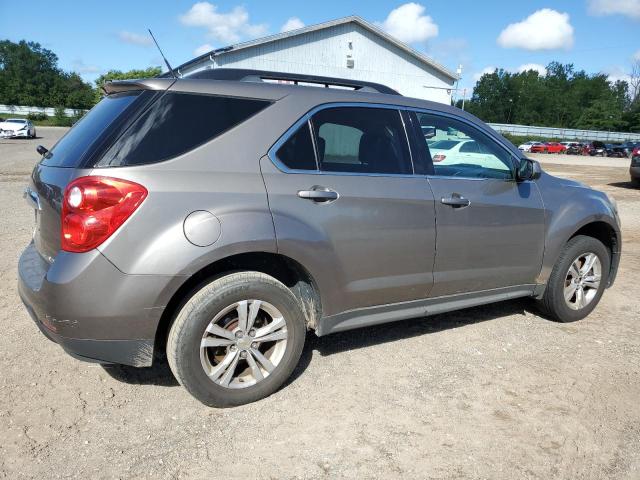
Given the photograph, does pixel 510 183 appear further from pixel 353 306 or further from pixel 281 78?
pixel 281 78

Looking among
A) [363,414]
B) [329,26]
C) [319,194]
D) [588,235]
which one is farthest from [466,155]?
[329,26]

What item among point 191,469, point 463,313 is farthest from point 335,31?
point 191,469

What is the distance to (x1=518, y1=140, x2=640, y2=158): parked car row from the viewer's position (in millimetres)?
46469

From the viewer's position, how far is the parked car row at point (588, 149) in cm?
4647

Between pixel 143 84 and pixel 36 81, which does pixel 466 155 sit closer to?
pixel 143 84

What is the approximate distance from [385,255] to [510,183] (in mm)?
1310

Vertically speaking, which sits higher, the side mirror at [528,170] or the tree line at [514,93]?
the tree line at [514,93]

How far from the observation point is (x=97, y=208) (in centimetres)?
255

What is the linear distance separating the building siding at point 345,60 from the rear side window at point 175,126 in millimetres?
25773

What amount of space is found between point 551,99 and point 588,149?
64631 mm

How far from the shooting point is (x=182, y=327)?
8.93ft

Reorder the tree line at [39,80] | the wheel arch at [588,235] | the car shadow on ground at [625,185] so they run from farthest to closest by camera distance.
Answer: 1. the tree line at [39,80]
2. the car shadow on ground at [625,185]
3. the wheel arch at [588,235]

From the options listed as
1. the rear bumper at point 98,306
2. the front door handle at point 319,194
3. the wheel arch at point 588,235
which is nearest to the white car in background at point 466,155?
the wheel arch at point 588,235

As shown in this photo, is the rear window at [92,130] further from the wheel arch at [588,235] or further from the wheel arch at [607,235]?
the wheel arch at [607,235]
